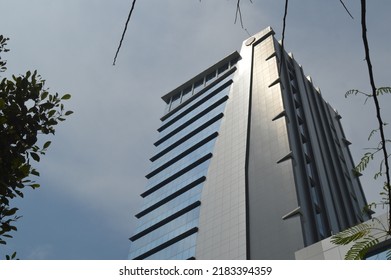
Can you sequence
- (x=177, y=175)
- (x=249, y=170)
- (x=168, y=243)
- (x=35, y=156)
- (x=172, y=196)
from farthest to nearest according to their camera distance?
(x=177, y=175) → (x=172, y=196) → (x=168, y=243) → (x=249, y=170) → (x=35, y=156)

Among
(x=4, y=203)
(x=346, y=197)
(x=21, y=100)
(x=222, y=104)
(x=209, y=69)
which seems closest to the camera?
(x=4, y=203)

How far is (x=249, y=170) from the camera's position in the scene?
40.9 meters

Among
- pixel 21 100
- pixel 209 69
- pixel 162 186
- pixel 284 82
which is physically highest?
pixel 209 69

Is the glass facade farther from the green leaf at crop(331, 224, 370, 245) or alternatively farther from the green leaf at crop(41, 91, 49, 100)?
the green leaf at crop(331, 224, 370, 245)

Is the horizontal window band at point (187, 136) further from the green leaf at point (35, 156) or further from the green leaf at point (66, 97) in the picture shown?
the green leaf at point (35, 156)

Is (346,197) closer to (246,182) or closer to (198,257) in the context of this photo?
(246,182)

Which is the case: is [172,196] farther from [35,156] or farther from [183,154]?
[35,156]

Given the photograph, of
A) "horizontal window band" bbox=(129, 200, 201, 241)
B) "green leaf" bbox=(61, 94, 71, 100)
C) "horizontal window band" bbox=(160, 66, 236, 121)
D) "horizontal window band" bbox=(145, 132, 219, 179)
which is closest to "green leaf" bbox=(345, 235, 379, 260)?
"green leaf" bbox=(61, 94, 71, 100)

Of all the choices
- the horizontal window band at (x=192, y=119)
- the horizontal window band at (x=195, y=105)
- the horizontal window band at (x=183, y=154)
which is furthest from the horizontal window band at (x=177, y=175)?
the horizontal window band at (x=195, y=105)

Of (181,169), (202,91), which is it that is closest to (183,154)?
(181,169)

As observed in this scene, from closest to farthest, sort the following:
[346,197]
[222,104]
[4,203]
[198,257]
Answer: [4,203]
[198,257]
[346,197]
[222,104]

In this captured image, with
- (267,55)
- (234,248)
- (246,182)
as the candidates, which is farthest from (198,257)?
(267,55)

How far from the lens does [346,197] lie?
150 ft

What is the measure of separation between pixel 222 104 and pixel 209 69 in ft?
40.8
